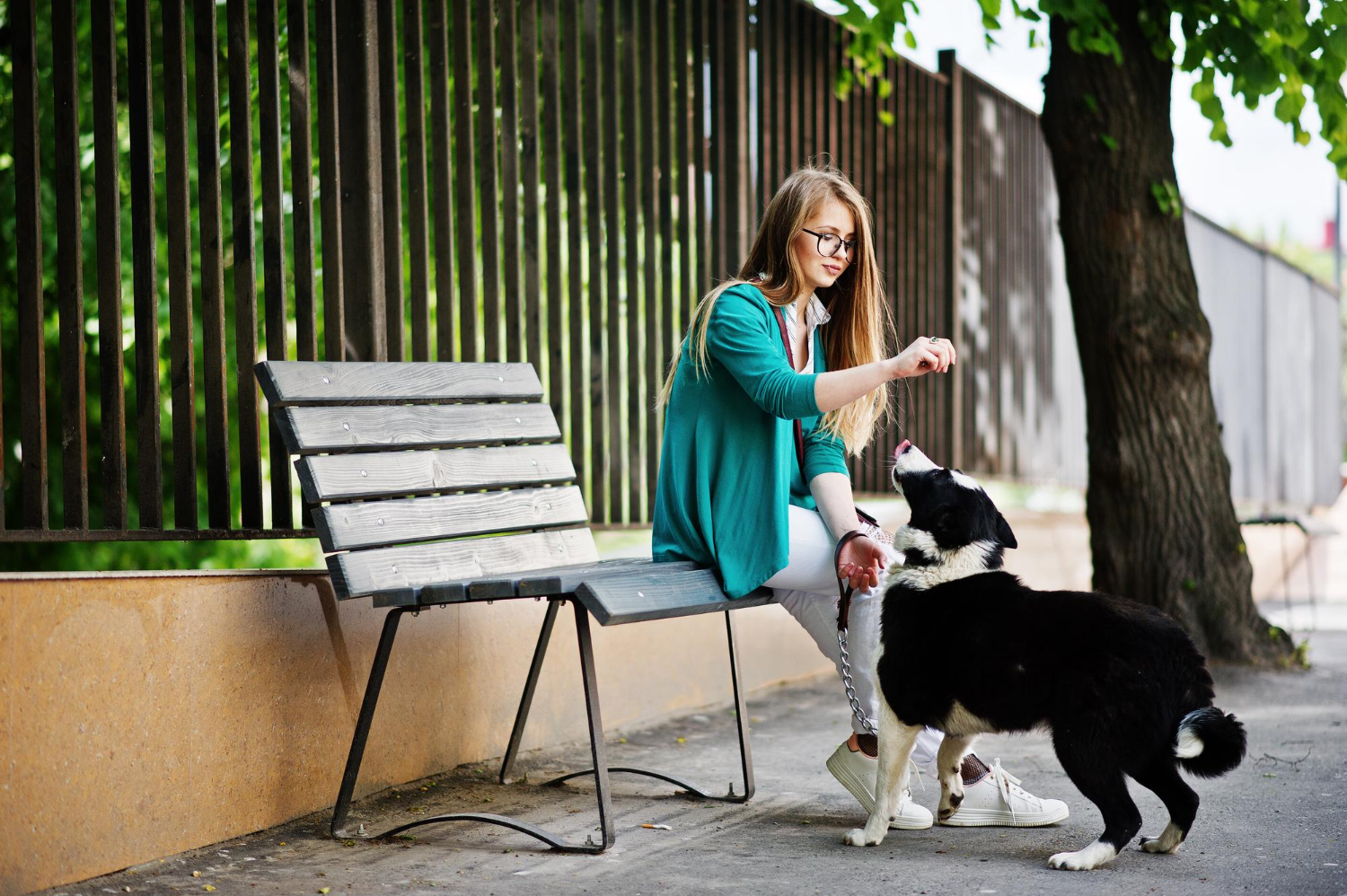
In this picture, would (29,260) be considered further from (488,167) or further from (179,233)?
(488,167)

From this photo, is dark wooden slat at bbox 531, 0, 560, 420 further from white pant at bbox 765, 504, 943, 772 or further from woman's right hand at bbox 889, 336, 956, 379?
woman's right hand at bbox 889, 336, 956, 379

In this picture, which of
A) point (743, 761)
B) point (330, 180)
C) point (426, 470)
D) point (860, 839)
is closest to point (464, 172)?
point (330, 180)

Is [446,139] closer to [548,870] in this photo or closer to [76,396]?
[76,396]

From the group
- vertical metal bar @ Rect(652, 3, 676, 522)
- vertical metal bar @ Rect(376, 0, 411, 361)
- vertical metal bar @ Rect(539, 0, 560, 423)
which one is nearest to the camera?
vertical metal bar @ Rect(376, 0, 411, 361)

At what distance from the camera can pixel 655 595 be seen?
3.14 metres

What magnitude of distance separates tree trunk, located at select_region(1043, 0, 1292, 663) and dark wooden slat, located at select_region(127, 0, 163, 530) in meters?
4.54

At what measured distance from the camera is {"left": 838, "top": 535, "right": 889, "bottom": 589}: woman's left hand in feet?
11.2

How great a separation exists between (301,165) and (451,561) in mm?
1294

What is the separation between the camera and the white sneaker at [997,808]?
139 inches

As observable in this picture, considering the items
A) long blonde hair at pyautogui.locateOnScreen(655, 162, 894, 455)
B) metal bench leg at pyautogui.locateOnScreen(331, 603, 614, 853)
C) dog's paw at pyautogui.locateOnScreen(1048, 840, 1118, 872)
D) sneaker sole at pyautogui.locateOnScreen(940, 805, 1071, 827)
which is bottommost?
sneaker sole at pyautogui.locateOnScreen(940, 805, 1071, 827)

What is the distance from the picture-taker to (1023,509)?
8.95 metres

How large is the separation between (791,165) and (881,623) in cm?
389

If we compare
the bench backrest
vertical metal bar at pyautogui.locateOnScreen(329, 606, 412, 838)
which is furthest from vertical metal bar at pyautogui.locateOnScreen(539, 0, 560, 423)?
vertical metal bar at pyautogui.locateOnScreen(329, 606, 412, 838)

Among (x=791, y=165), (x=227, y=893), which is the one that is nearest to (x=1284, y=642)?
(x=791, y=165)
